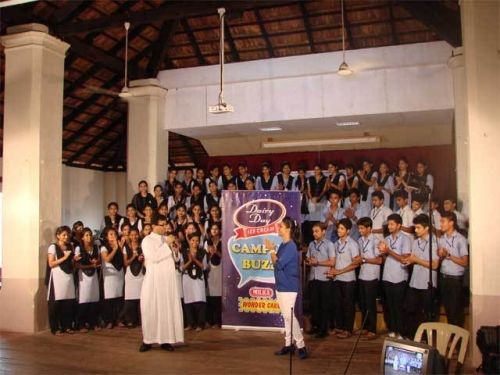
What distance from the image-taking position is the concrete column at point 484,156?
473 cm

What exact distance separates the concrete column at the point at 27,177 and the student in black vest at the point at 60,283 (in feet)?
0.91

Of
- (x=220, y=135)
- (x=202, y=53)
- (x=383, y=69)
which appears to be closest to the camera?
(x=383, y=69)

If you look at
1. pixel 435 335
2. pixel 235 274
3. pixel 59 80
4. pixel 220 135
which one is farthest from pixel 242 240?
pixel 220 135

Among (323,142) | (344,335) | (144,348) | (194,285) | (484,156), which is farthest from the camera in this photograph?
(323,142)

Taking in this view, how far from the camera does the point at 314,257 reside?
20.2 ft

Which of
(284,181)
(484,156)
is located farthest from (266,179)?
(484,156)

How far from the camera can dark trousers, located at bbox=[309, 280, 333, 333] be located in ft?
19.7

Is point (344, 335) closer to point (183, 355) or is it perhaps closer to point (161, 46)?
point (183, 355)

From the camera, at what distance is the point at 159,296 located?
5199 mm

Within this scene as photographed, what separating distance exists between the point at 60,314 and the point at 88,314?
36 centimetres

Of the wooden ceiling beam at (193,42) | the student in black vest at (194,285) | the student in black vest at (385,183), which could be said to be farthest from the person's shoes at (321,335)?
the wooden ceiling beam at (193,42)

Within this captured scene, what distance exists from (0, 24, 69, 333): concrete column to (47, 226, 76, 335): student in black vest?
11.0 inches

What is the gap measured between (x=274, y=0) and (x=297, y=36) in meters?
1.79

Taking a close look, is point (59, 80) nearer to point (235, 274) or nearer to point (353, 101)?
point (235, 274)
